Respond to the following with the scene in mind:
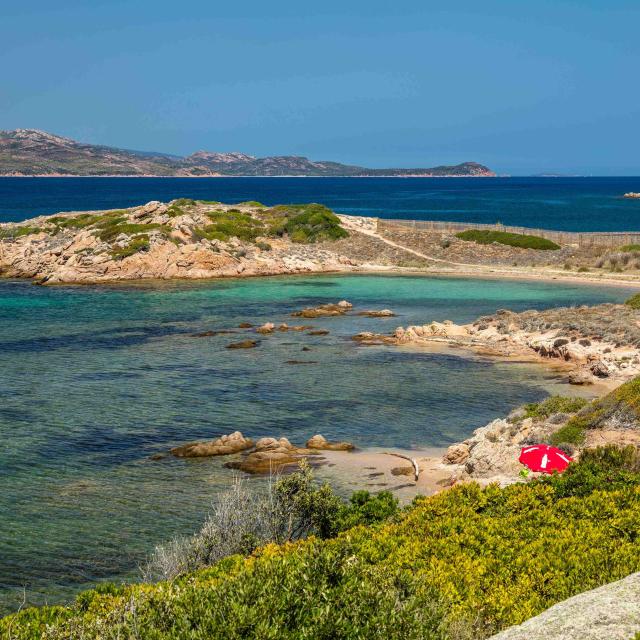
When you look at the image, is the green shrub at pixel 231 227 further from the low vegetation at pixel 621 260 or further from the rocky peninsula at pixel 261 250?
the low vegetation at pixel 621 260

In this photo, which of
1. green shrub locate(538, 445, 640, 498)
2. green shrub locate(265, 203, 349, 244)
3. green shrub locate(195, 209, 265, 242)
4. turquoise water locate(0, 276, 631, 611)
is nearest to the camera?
green shrub locate(538, 445, 640, 498)

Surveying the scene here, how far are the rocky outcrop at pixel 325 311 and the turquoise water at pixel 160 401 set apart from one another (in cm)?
127

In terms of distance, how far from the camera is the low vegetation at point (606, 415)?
22.5m

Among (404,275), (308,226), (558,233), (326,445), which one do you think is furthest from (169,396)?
(558,233)

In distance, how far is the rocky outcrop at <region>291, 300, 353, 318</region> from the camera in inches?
2078

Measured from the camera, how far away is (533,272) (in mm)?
71688

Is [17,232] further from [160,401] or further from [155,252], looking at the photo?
[160,401]

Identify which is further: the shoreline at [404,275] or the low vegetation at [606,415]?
the shoreline at [404,275]

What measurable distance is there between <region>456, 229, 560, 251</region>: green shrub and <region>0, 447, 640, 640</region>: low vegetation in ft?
217

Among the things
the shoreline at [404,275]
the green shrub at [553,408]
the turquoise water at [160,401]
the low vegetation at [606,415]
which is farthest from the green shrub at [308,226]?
the low vegetation at [606,415]

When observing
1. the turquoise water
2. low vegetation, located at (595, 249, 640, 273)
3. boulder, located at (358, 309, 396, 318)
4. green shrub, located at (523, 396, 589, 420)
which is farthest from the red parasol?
low vegetation, located at (595, 249, 640, 273)

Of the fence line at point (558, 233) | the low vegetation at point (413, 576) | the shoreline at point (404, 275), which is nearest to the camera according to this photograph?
the low vegetation at point (413, 576)

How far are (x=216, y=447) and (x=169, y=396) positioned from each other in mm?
7668

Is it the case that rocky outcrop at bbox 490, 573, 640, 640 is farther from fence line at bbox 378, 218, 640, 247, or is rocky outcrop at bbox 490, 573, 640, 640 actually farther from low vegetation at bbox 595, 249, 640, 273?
fence line at bbox 378, 218, 640, 247
